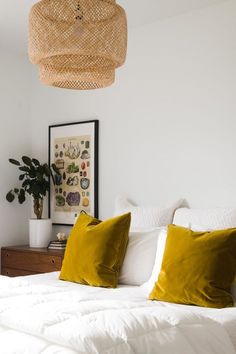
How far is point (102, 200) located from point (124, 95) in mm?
930

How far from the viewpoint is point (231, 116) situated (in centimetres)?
362

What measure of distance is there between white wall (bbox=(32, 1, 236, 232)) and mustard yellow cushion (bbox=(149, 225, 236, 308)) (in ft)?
2.75

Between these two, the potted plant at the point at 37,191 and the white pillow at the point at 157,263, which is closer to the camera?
the white pillow at the point at 157,263

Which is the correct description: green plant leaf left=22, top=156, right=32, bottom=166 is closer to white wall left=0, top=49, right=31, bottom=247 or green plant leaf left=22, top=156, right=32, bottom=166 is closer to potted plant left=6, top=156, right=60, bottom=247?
potted plant left=6, top=156, right=60, bottom=247

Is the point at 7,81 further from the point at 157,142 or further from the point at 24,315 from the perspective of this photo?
Answer: the point at 24,315

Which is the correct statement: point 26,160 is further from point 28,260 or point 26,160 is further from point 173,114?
point 173,114

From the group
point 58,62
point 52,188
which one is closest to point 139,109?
point 52,188

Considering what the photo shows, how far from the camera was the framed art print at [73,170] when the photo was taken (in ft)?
14.7

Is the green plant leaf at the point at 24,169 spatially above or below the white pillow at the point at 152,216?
above

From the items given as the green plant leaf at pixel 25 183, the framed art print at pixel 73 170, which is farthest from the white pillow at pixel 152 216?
the green plant leaf at pixel 25 183

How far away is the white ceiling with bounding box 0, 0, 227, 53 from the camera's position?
369 centimetres

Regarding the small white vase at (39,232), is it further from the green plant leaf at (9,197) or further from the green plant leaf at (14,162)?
the green plant leaf at (14,162)

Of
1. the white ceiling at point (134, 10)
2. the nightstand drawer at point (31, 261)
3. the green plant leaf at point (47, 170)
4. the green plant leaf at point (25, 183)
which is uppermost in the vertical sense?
the white ceiling at point (134, 10)

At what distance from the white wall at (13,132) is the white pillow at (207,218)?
6.19 feet
